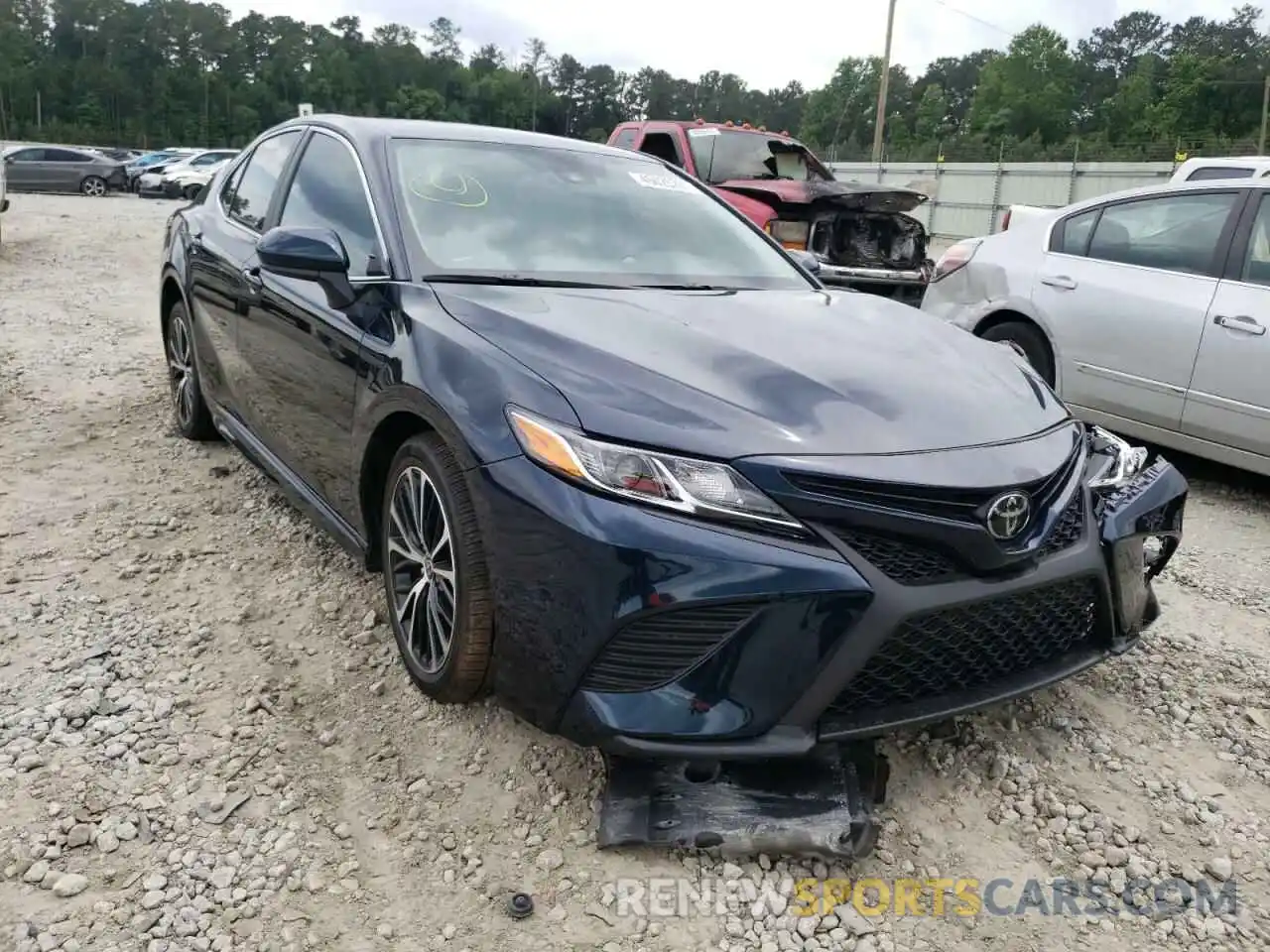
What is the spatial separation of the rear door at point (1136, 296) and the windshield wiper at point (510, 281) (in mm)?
3152

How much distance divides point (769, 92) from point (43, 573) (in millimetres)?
109134

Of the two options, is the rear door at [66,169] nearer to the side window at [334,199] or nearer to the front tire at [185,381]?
the front tire at [185,381]

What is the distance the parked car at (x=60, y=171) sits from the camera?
27969 mm

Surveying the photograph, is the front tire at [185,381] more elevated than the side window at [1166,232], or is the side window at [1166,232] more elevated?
the side window at [1166,232]

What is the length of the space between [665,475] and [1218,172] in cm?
870

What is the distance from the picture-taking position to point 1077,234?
5578 mm

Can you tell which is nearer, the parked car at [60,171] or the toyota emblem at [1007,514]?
the toyota emblem at [1007,514]

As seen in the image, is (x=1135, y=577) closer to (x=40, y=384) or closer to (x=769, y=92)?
(x=40, y=384)

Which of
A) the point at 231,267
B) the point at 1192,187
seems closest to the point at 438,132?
the point at 231,267

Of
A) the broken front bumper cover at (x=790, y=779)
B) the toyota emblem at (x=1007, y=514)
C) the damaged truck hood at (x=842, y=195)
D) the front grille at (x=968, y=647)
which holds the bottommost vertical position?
the broken front bumper cover at (x=790, y=779)

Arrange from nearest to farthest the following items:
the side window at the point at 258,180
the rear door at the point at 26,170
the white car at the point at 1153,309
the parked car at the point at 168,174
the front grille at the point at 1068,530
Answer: the front grille at the point at 1068,530 → the side window at the point at 258,180 → the white car at the point at 1153,309 → the rear door at the point at 26,170 → the parked car at the point at 168,174

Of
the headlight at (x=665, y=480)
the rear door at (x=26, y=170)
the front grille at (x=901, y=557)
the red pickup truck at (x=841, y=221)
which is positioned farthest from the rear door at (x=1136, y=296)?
the rear door at (x=26, y=170)

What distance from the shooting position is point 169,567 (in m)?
3.71

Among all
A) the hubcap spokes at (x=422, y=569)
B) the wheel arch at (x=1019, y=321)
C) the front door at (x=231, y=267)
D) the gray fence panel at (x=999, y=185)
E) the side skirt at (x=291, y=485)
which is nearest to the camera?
the hubcap spokes at (x=422, y=569)
